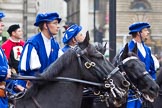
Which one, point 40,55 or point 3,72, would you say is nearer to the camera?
point 3,72

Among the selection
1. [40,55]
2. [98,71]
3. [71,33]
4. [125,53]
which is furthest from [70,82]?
[71,33]

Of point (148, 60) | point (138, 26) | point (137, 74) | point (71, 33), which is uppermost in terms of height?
point (138, 26)

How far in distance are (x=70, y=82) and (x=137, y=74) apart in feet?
6.99

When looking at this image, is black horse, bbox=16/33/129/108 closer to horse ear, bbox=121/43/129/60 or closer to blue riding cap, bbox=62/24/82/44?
horse ear, bbox=121/43/129/60

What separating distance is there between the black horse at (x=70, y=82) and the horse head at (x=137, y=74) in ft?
5.08

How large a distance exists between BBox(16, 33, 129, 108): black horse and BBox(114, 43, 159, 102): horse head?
1.55 m

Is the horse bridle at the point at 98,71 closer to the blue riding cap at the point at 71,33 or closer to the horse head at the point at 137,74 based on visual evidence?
the horse head at the point at 137,74

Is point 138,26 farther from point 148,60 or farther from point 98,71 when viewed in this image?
point 98,71

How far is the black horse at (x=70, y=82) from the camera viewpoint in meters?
7.31

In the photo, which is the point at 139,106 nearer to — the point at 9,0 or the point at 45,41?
the point at 45,41

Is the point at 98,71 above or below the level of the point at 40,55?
below

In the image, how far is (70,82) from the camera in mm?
7391

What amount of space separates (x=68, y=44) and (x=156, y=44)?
197ft

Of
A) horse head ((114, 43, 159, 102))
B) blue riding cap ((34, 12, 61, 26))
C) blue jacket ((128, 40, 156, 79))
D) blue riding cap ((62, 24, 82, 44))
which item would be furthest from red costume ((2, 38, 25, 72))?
blue riding cap ((34, 12, 61, 26))
